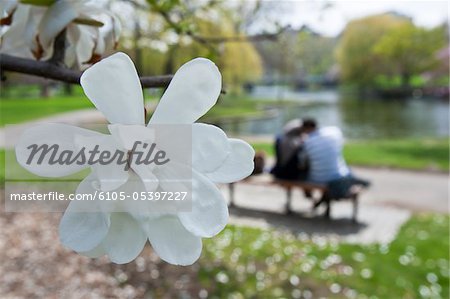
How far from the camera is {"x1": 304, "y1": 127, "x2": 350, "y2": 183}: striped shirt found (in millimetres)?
3863

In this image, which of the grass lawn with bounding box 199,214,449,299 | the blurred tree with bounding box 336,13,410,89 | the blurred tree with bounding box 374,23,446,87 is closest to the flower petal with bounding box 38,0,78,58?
the grass lawn with bounding box 199,214,449,299

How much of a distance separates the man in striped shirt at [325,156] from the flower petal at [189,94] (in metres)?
3.66

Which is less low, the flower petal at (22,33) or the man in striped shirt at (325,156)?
the flower petal at (22,33)

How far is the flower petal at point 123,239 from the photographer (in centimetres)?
28

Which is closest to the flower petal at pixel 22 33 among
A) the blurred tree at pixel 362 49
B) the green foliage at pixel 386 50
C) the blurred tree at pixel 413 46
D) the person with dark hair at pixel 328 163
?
the person with dark hair at pixel 328 163

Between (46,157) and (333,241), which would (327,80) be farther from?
(46,157)

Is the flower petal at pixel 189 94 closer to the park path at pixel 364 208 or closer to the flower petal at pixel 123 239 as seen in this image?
the flower petal at pixel 123 239

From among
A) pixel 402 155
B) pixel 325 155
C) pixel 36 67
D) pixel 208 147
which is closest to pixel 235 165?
pixel 208 147

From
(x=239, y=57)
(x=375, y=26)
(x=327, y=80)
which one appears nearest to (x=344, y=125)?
(x=239, y=57)

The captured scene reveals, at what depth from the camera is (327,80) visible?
4953cm

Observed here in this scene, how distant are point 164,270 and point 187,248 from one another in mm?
2713

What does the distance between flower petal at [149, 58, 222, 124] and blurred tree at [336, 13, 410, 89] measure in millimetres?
31281

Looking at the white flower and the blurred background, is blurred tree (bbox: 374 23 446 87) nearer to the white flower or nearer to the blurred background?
the blurred background

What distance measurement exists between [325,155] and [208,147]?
3684 mm
